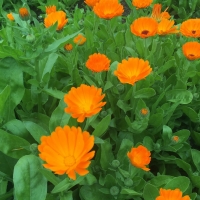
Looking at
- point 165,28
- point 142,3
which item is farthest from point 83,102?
point 142,3

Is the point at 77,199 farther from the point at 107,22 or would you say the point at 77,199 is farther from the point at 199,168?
the point at 107,22

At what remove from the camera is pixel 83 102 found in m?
1.06

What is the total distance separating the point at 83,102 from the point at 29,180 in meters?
0.30

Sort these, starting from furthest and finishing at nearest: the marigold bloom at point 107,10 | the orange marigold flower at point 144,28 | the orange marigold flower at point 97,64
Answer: the marigold bloom at point 107,10
the orange marigold flower at point 144,28
the orange marigold flower at point 97,64

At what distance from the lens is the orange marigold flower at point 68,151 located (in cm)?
88

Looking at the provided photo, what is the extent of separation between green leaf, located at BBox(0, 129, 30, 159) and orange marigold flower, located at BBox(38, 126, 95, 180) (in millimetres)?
254

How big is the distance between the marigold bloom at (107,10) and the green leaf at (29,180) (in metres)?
0.72

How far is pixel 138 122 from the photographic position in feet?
4.26

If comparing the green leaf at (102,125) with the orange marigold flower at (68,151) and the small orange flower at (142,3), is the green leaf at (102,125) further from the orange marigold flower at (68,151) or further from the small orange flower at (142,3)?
the small orange flower at (142,3)

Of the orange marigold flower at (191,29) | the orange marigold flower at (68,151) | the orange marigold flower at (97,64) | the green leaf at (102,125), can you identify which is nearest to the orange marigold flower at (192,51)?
the orange marigold flower at (191,29)

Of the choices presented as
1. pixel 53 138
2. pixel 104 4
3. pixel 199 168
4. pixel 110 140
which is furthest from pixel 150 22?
pixel 53 138

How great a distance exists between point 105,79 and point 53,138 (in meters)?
0.65

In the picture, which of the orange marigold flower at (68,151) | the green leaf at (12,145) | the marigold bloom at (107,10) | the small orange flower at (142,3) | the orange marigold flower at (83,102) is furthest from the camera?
the small orange flower at (142,3)

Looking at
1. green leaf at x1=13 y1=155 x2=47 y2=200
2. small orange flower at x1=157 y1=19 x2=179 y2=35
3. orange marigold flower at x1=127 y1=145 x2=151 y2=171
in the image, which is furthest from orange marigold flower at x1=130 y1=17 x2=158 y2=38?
green leaf at x1=13 y1=155 x2=47 y2=200
